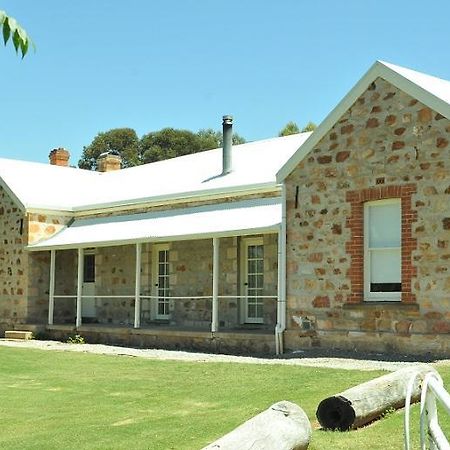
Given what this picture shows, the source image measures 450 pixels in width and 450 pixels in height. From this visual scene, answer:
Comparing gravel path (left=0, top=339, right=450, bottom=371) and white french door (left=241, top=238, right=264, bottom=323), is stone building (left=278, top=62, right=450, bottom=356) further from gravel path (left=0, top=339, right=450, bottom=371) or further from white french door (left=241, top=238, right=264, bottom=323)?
white french door (left=241, top=238, right=264, bottom=323)

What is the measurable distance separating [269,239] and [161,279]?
3941 millimetres

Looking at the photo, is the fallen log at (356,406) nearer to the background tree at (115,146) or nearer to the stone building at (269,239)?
the stone building at (269,239)

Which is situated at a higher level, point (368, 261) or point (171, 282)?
point (368, 261)

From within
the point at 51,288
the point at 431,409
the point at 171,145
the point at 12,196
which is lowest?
the point at 431,409

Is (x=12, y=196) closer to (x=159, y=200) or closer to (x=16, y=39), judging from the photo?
(x=159, y=200)

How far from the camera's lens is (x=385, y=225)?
44.0 feet

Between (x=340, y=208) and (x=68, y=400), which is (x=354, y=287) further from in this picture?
(x=68, y=400)

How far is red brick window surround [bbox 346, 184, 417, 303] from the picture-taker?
507 inches

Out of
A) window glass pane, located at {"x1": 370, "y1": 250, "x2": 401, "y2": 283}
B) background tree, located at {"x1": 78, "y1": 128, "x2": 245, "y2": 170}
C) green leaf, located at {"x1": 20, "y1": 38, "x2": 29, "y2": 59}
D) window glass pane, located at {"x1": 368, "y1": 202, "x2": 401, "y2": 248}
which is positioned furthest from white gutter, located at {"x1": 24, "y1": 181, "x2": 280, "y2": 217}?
background tree, located at {"x1": 78, "y1": 128, "x2": 245, "y2": 170}

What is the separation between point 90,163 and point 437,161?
4916 cm

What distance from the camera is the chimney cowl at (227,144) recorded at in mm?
19359

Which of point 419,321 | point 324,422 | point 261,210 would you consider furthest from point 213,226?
point 324,422

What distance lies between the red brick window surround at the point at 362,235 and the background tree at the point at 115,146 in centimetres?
4495

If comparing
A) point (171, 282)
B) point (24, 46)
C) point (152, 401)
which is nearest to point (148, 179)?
point (171, 282)
